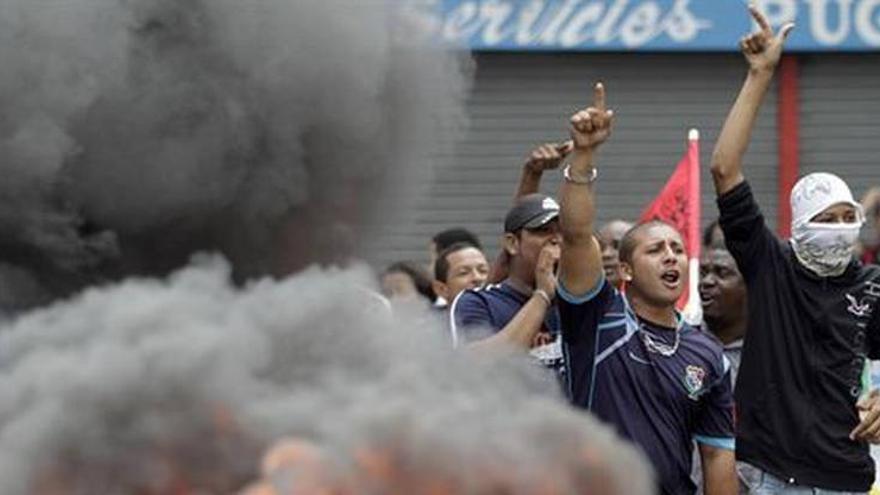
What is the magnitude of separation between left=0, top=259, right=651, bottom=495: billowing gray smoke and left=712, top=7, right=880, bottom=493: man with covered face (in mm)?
3800

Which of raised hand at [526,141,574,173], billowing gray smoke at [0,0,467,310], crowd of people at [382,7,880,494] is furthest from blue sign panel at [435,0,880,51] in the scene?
billowing gray smoke at [0,0,467,310]

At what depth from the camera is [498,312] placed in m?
7.43

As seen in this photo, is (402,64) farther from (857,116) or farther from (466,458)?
(857,116)

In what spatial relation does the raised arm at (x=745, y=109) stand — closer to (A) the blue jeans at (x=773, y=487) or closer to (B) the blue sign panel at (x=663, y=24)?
(A) the blue jeans at (x=773, y=487)

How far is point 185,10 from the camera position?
4469 millimetres

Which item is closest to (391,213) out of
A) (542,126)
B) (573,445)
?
(573,445)

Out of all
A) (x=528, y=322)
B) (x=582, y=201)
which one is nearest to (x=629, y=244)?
(x=528, y=322)

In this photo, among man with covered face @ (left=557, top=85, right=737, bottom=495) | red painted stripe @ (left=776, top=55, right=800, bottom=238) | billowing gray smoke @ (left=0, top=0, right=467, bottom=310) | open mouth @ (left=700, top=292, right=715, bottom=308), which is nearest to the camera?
billowing gray smoke @ (left=0, top=0, right=467, bottom=310)

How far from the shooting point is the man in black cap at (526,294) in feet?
23.4

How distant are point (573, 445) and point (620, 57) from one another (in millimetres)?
12227

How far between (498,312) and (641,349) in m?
0.64

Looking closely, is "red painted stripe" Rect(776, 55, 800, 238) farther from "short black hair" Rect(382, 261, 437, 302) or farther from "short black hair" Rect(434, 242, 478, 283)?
"short black hair" Rect(434, 242, 478, 283)

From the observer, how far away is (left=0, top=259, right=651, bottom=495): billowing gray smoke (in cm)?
329

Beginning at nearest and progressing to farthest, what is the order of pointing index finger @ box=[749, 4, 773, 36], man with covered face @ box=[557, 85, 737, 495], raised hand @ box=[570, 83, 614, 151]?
raised hand @ box=[570, 83, 614, 151] → man with covered face @ box=[557, 85, 737, 495] → pointing index finger @ box=[749, 4, 773, 36]
